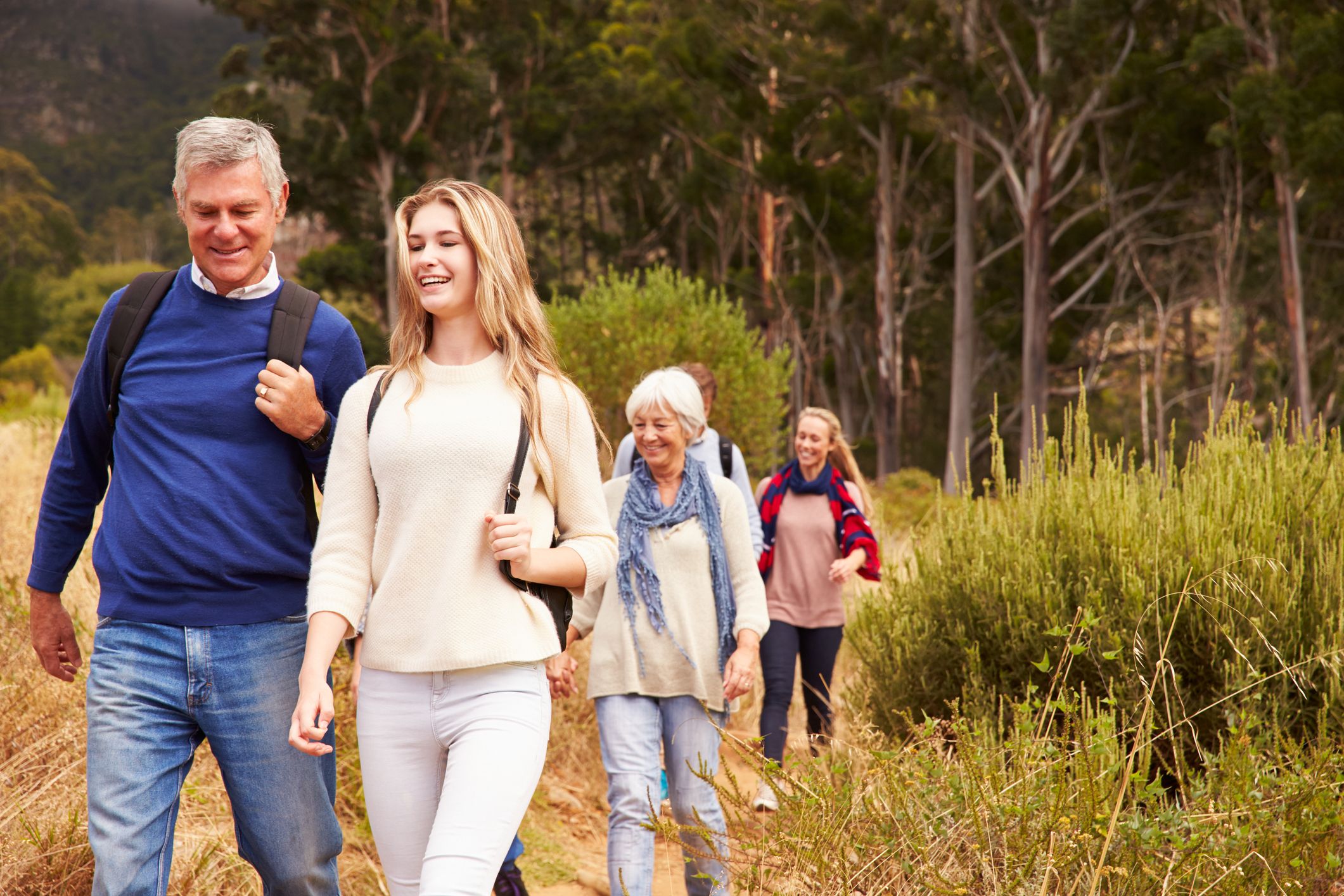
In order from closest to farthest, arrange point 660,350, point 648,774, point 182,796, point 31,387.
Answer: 1. point 648,774
2. point 182,796
3. point 660,350
4. point 31,387

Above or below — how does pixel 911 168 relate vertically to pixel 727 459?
above

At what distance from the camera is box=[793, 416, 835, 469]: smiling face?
5.49 metres

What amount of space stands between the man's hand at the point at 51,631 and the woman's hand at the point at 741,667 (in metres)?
1.79

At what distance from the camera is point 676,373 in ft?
12.9

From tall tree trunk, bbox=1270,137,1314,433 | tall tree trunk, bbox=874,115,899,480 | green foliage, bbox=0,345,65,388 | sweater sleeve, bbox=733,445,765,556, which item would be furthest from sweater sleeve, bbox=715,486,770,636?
green foliage, bbox=0,345,65,388

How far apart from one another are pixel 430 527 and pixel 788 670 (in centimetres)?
319

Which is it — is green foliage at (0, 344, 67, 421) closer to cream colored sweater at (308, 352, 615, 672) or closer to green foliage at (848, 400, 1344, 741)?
green foliage at (848, 400, 1344, 741)

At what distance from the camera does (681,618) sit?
12.2ft

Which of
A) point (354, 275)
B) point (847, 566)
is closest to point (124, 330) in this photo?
point (847, 566)

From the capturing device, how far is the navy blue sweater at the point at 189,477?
238 cm

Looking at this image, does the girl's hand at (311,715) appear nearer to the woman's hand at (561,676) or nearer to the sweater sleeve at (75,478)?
the sweater sleeve at (75,478)

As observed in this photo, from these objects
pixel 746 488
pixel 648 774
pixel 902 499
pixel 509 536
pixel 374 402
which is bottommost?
pixel 902 499

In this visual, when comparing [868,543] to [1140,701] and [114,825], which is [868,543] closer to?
[1140,701]

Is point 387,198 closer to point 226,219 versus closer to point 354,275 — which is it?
point 354,275
